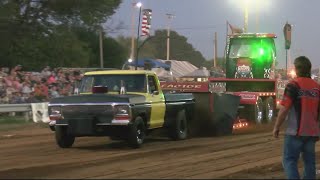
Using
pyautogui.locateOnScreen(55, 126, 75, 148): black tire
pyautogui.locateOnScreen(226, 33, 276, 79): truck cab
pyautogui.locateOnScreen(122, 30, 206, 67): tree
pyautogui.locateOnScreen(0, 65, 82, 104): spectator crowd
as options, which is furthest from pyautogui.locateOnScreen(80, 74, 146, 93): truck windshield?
pyautogui.locateOnScreen(122, 30, 206, 67): tree

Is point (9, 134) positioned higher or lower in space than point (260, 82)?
lower

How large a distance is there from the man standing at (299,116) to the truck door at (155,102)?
6765 millimetres

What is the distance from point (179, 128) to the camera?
1661 centimetres

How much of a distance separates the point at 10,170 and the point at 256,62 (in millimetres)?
15628

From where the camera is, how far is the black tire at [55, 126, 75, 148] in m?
14.0

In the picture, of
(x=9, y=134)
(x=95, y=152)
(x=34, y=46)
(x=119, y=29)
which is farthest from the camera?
(x=34, y=46)

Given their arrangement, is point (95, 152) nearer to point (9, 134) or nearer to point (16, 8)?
point (9, 134)

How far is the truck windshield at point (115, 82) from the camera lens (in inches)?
580

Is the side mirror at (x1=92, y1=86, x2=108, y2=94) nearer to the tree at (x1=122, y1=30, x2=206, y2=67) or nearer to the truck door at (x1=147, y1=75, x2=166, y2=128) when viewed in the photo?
the truck door at (x1=147, y1=75, x2=166, y2=128)

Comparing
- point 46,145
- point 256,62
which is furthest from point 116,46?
point 46,145

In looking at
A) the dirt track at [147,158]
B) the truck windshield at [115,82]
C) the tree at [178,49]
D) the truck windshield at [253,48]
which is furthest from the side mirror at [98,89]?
the tree at [178,49]

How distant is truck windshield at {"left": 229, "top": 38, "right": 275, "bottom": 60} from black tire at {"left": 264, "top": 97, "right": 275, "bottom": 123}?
6.76 feet

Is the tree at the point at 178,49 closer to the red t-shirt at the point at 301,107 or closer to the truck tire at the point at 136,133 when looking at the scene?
the truck tire at the point at 136,133

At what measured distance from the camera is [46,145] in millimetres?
15211
